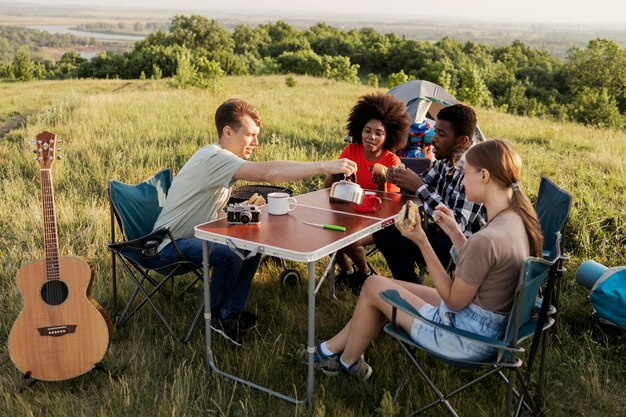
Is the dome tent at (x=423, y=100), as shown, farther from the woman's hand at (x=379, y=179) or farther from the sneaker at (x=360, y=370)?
the sneaker at (x=360, y=370)

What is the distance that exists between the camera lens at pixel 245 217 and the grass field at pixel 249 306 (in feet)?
2.45

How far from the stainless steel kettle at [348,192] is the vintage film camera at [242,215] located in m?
0.66

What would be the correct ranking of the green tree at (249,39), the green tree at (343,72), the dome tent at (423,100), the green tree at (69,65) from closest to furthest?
1. the dome tent at (423,100)
2. the green tree at (343,72)
3. the green tree at (69,65)
4. the green tree at (249,39)

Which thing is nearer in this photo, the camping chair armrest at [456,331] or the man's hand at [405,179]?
the camping chair armrest at [456,331]

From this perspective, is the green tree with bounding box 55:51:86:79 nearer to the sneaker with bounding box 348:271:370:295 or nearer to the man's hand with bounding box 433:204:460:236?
the sneaker with bounding box 348:271:370:295

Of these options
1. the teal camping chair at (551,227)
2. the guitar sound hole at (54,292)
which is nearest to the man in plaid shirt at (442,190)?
the teal camping chair at (551,227)

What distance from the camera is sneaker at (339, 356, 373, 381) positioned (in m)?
2.88

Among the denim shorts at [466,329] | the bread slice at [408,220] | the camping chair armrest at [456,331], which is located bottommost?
the denim shorts at [466,329]

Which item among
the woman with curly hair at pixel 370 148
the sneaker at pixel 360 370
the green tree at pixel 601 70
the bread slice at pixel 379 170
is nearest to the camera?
the sneaker at pixel 360 370

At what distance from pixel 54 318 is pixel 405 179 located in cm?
224

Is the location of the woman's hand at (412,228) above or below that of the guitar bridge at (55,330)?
above

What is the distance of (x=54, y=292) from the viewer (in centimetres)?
302

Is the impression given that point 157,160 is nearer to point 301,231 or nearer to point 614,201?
point 301,231

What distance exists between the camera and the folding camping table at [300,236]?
2.62 meters
